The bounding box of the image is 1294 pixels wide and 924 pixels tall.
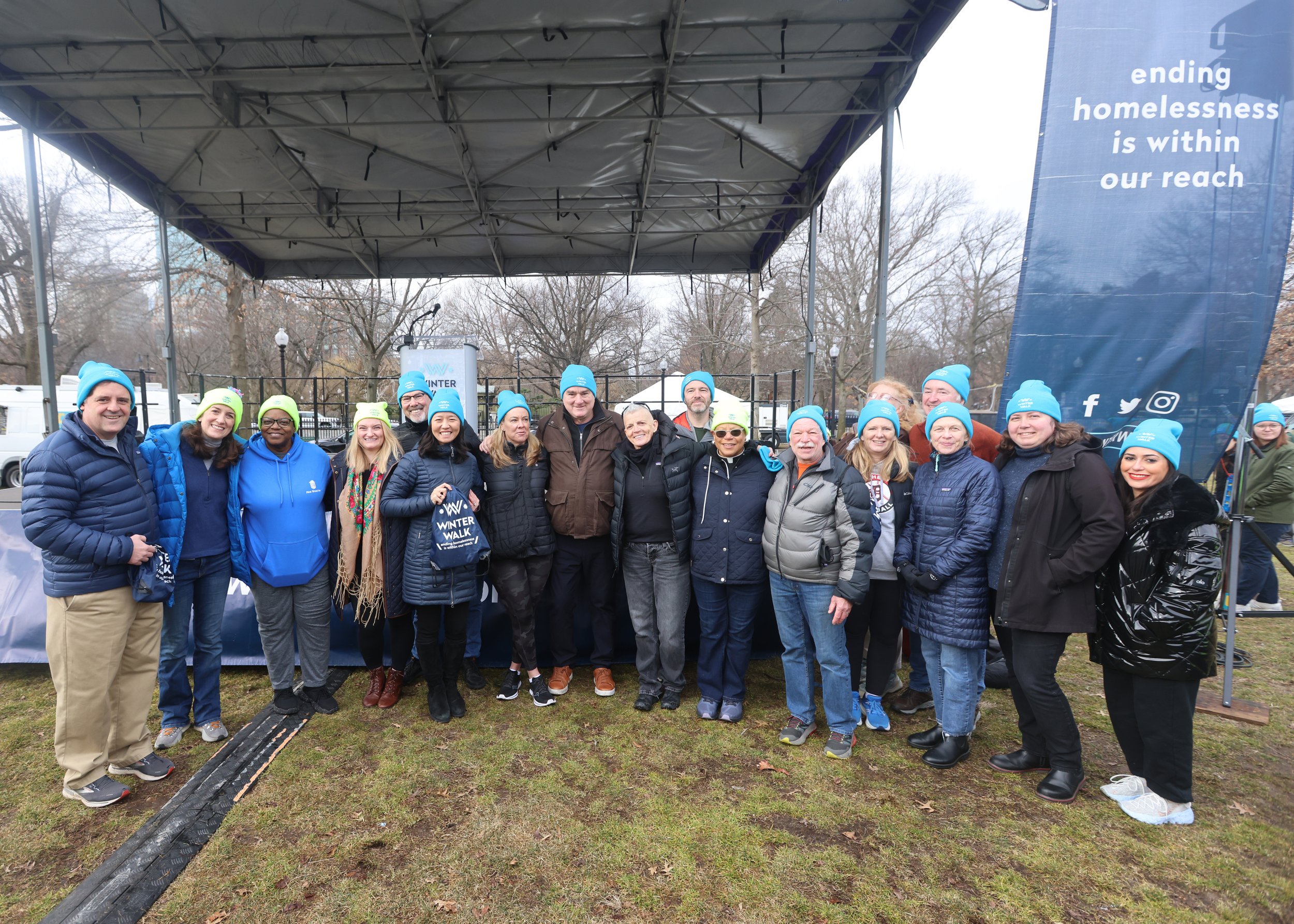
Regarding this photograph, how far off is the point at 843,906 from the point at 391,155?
10794mm

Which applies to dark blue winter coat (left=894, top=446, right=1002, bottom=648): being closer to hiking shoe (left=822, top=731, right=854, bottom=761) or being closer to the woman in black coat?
the woman in black coat

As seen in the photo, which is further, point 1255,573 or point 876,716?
point 1255,573

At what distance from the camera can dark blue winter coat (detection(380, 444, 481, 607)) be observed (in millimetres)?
3482

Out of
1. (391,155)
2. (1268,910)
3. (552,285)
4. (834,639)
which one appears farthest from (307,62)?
(552,285)

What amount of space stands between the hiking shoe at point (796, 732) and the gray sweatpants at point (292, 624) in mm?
2748

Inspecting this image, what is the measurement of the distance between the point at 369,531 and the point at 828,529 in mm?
2607

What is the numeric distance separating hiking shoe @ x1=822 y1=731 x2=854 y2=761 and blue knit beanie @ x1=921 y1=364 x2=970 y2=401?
2092 mm

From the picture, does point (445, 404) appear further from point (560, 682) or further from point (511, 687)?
point (560, 682)

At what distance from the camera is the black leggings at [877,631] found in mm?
3482

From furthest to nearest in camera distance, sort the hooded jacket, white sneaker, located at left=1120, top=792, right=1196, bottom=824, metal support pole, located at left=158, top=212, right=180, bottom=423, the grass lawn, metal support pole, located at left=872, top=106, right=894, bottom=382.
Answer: metal support pole, located at left=158, top=212, right=180, bottom=423 < metal support pole, located at left=872, top=106, right=894, bottom=382 < the hooded jacket < white sneaker, located at left=1120, top=792, right=1196, bottom=824 < the grass lawn

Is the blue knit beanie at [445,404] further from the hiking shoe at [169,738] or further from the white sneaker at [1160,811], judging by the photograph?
the white sneaker at [1160,811]

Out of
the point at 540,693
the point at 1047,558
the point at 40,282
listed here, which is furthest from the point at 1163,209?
the point at 40,282

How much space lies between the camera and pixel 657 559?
147 inches

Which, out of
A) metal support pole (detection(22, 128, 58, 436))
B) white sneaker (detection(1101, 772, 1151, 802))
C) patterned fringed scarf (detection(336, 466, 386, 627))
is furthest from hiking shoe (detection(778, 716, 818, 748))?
metal support pole (detection(22, 128, 58, 436))
